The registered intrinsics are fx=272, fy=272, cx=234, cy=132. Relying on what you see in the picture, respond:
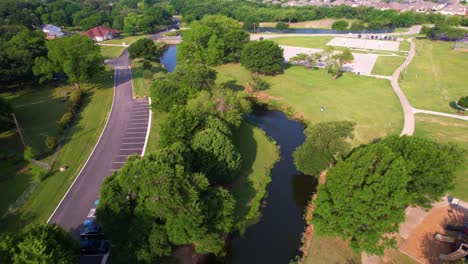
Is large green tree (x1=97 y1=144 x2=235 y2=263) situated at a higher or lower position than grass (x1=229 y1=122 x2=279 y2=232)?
higher

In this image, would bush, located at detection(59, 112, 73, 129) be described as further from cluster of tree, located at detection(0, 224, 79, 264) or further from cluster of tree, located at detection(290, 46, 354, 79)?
cluster of tree, located at detection(290, 46, 354, 79)

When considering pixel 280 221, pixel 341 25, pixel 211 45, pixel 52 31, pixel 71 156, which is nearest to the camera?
pixel 280 221

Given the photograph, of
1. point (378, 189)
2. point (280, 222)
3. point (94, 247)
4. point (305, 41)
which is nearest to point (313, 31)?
point (305, 41)

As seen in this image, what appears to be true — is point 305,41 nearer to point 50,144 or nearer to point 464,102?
point 464,102

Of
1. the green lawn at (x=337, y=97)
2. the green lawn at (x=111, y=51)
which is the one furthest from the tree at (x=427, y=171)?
the green lawn at (x=111, y=51)

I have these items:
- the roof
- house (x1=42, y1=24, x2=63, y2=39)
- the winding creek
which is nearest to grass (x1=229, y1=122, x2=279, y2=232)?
the winding creek

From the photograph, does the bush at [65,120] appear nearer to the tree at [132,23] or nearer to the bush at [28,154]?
the bush at [28,154]
